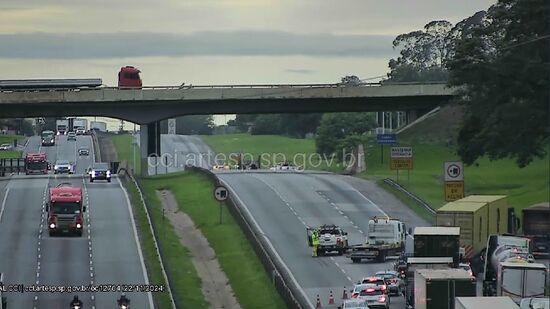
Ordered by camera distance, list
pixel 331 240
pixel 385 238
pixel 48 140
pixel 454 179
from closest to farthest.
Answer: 1. pixel 454 179
2. pixel 385 238
3. pixel 331 240
4. pixel 48 140

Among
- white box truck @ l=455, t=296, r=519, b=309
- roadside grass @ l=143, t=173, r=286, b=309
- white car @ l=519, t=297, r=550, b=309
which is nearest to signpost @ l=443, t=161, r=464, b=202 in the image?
roadside grass @ l=143, t=173, r=286, b=309

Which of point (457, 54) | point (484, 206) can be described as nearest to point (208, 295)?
point (484, 206)

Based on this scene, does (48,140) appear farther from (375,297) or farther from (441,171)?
(375,297)

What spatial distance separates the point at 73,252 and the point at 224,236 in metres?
10.7

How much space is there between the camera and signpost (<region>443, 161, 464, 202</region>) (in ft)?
218

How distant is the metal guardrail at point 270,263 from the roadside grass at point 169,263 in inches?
133

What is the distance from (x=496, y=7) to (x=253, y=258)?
104ft

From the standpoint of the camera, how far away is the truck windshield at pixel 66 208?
281ft

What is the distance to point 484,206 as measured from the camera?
69812 mm

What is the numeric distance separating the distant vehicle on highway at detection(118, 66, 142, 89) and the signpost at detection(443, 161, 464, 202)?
8048 centimetres

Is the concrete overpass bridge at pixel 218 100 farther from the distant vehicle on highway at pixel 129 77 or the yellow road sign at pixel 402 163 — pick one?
the yellow road sign at pixel 402 163

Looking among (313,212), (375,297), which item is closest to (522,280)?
(375,297)

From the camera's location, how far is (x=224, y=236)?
8781 centimetres

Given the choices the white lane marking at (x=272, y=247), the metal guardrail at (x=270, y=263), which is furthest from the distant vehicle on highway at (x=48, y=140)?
the metal guardrail at (x=270, y=263)
